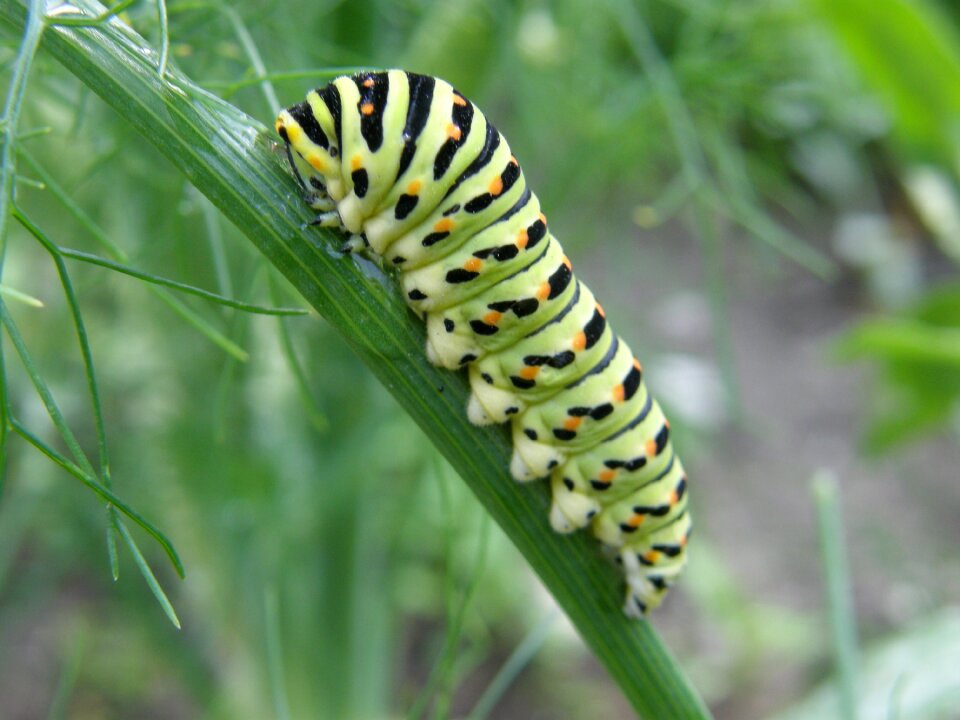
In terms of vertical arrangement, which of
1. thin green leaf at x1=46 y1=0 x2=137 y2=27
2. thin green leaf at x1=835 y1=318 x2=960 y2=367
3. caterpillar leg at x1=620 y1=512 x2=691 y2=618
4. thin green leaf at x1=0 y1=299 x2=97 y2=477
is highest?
thin green leaf at x1=835 y1=318 x2=960 y2=367

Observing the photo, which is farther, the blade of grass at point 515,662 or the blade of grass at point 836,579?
the blade of grass at point 515,662

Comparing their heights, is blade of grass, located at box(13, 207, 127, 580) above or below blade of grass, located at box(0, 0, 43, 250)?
below

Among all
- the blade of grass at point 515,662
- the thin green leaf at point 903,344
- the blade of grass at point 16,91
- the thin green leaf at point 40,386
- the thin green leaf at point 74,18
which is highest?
the thin green leaf at point 903,344

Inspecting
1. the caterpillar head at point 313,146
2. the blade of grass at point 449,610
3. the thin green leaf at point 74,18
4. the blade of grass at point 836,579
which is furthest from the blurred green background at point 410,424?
the blade of grass at point 836,579

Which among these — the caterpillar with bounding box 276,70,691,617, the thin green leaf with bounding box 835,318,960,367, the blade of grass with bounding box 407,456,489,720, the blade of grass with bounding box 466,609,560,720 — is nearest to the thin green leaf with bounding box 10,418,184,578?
the caterpillar with bounding box 276,70,691,617

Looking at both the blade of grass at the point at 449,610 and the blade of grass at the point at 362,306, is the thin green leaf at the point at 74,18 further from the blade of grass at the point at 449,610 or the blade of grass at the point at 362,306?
the blade of grass at the point at 449,610

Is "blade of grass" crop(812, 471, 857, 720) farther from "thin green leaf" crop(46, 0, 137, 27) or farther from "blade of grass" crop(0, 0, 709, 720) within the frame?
"thin green leaf" crop(46, 0, 137, 27)

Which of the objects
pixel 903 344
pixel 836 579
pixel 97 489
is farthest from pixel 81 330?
pixel 903 344
